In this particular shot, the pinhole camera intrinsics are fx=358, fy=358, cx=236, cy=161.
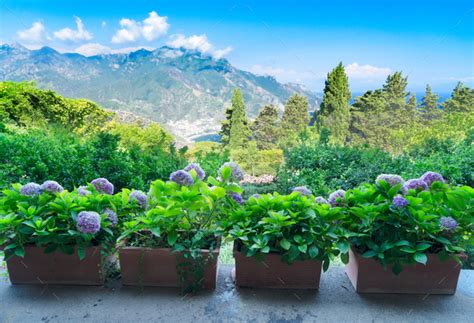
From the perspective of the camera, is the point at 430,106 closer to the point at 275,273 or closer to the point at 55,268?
the point at 275,273

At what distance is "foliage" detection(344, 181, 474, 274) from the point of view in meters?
1.10

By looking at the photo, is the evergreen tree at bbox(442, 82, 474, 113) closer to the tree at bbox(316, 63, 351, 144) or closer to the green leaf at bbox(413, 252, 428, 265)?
the tree at bbox(316, 63, 351, 144)

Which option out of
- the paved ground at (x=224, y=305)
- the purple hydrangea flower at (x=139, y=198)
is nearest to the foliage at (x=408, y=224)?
the paved ground at (x=224, y=305)

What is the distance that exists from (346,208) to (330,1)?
141 inches

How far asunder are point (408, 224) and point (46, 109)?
13.3 ft

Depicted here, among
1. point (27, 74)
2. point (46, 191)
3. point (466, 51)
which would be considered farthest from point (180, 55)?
point (46, 191)

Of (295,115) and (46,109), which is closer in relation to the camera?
(46,109)

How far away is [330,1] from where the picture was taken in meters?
4.07

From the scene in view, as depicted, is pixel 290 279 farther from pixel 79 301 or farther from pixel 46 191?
pixel 46 191

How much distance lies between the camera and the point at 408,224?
1130mm

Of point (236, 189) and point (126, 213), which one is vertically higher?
point (236, 189)

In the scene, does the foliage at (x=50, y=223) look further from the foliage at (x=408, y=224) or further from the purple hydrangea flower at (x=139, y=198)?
the foliage at (x=408, y=224)

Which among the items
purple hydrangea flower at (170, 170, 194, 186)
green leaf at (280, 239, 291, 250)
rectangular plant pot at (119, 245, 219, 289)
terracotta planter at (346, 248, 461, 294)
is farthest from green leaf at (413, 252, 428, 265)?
purple hydrangea flower at (170, 170, 194, 186)

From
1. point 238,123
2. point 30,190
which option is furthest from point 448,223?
point 238,123
